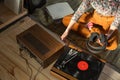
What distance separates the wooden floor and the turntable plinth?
0.06 metres

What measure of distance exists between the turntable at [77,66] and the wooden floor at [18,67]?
4.1 inches

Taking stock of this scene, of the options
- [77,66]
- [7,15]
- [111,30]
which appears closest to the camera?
[77,66]

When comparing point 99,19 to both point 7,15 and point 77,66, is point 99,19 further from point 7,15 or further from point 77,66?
point 7,15

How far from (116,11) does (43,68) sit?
0.63m

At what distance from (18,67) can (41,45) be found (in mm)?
207

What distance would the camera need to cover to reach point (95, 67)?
129 centimetres

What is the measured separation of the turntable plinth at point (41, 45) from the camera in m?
1.30

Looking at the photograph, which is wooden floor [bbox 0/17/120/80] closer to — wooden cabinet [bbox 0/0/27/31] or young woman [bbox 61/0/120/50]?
wooden cabinet [bbox 0/0/27/31]

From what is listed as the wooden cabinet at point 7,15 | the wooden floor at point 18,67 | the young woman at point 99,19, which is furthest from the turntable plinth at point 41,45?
the wooden cabinet at point 7,15

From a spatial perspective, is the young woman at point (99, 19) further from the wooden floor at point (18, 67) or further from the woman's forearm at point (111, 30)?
the wooden floor at point (18, 67)

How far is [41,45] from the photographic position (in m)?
1.35

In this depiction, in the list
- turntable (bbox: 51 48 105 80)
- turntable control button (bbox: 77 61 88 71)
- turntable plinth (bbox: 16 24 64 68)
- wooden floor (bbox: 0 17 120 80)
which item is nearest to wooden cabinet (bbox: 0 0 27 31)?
wooden floor (bbox: 0 17 120 80)

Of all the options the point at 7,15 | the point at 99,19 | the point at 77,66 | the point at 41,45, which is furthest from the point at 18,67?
the point at 99,19

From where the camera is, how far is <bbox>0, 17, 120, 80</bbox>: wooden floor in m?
1.33
